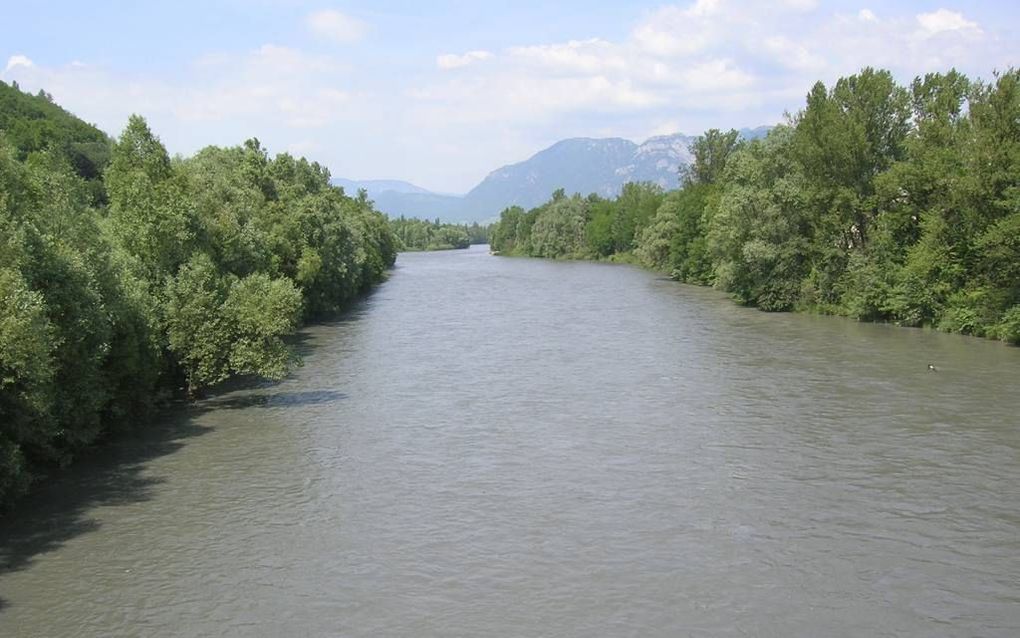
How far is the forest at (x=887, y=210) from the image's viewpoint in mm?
Result: 43625

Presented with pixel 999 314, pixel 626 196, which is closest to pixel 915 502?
pixel 999 314

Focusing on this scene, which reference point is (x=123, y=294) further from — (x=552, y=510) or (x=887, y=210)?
(x=887, y=210)

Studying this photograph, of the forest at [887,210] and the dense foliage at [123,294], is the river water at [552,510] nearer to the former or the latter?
the dense foliage at [123,294]

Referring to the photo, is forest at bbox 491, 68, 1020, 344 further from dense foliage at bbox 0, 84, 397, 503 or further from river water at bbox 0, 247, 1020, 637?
dense foliage at bbox 0, 84, 397, 503

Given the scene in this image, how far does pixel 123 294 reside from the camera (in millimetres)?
26828

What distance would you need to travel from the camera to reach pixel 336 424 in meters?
29.9

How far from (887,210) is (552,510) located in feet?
137

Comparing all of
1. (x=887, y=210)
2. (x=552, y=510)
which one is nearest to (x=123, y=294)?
(x=552, y=510)

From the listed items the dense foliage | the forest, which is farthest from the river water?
the forest

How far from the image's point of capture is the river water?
53.0ft

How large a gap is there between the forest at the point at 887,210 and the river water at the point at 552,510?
26.8 feet

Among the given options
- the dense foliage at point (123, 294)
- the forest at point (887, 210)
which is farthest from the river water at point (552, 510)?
the forest at point (887, 210)

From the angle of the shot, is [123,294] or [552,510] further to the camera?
[123,294]

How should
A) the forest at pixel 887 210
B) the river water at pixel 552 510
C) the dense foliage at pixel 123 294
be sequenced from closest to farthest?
the river water at pixel 552 510 < the dense foliage at pixel 123 294 < the forest at pixel 887 210
